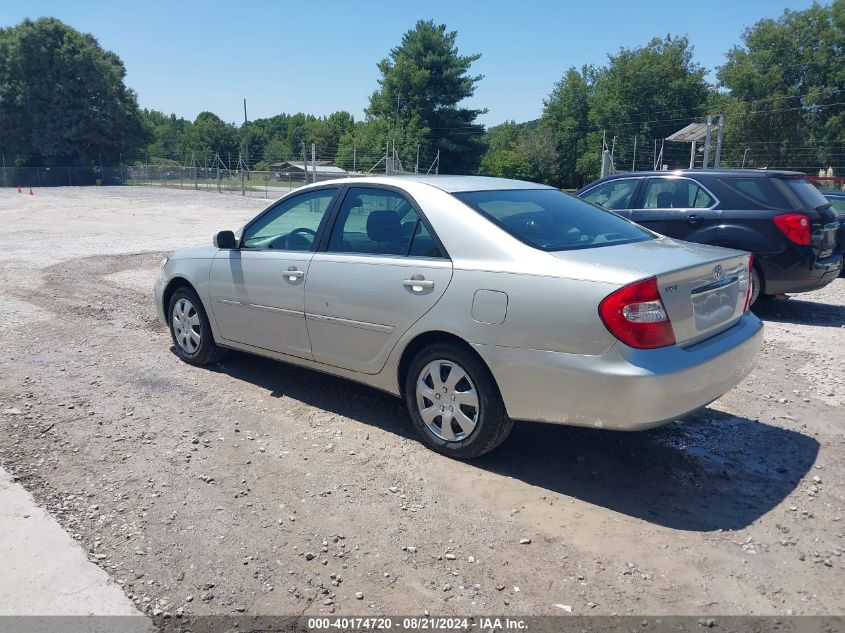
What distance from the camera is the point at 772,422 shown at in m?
4.94

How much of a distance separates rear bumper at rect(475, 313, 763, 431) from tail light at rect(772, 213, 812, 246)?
4.50 meters

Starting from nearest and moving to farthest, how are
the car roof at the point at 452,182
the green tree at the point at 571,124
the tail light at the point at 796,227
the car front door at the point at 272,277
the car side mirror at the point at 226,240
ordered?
the car roof at the point at 452,182
the car front door at the point at 272,277
the car side mirror at the point at 226,240
the tail light at the point at 796,227
the green tree at the point at 571,124

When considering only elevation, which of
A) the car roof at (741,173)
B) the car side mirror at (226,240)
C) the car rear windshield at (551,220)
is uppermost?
the car roof at (741,173)

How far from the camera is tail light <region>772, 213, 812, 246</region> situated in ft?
25.5

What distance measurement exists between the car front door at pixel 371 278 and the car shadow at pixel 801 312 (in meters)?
5.68

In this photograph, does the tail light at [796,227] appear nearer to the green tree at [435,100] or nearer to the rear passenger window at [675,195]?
the rear passenger window at [675,195]

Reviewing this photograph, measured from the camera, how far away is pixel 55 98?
65375mm

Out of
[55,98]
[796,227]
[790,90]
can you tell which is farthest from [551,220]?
[55,98]

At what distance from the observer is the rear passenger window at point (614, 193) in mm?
9077

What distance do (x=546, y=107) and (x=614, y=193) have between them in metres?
69.9

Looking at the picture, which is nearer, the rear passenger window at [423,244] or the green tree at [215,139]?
the rear passenger window at [423,244]

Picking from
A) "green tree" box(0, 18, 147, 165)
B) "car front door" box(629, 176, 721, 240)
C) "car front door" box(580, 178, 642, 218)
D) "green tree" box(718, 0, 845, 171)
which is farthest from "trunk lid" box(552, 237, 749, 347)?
"green tree" box(0, 18, 147, 165)

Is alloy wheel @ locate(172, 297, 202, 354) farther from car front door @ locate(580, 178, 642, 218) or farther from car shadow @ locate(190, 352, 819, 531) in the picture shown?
car front door @ locate(580, 178, 642, 218)

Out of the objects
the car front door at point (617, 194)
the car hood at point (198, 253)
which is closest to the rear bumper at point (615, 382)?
the car hood at point (198, 253)
